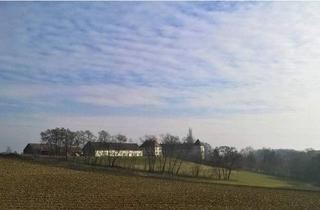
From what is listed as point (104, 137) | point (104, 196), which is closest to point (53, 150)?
point (104, 137)

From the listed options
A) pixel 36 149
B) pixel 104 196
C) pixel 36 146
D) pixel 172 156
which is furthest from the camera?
pixel 36 146

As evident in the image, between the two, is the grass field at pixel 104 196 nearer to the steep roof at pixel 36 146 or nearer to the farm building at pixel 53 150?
the farm building at pixel 53 150

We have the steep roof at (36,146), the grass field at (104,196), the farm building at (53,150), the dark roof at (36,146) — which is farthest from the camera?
the steep roof at (36,146)

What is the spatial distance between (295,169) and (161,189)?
86157mm

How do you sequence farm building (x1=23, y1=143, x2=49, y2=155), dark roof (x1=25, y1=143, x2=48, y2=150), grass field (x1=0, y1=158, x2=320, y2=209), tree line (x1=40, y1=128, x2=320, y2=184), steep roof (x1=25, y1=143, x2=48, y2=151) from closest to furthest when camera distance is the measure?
grass field (x1=0, y1=158, x2=320, y2=209) → tree line (x1=40, y1=128, x2=320, y2=184) → farm building (x1=23, y1=143, x2=49, y2=155) → dark roof (x1=25, y1=143, x2=48, y2=150) → steep roof (x1=25, y1=143, x2=48, y2=151)

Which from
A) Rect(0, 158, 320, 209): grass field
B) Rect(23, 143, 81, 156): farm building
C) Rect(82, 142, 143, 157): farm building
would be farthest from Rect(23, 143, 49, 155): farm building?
Rect(0, 158, 320, 209): grass field

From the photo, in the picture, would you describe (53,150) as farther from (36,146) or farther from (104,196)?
(104,196)

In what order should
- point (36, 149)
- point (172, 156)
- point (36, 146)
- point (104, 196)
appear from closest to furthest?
1. point (104, 196)
2. point (172, 156)
3. point (36, 149)
4. point (36, 146)

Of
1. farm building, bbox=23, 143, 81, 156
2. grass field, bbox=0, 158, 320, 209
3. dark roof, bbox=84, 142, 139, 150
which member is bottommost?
grass field, bbox=0, 158, 320, 209

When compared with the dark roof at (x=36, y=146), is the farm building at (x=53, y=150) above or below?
below

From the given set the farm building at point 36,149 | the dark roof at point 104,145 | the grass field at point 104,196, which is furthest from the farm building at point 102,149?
the grass field at point 104,196

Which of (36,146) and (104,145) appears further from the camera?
(36,146)

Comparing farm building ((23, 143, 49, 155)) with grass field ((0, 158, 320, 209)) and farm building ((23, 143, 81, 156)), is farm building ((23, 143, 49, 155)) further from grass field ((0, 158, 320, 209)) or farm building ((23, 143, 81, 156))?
grass field ((0, 158, 320, 209))

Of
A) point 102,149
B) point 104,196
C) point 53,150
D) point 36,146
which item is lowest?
point 104,196
